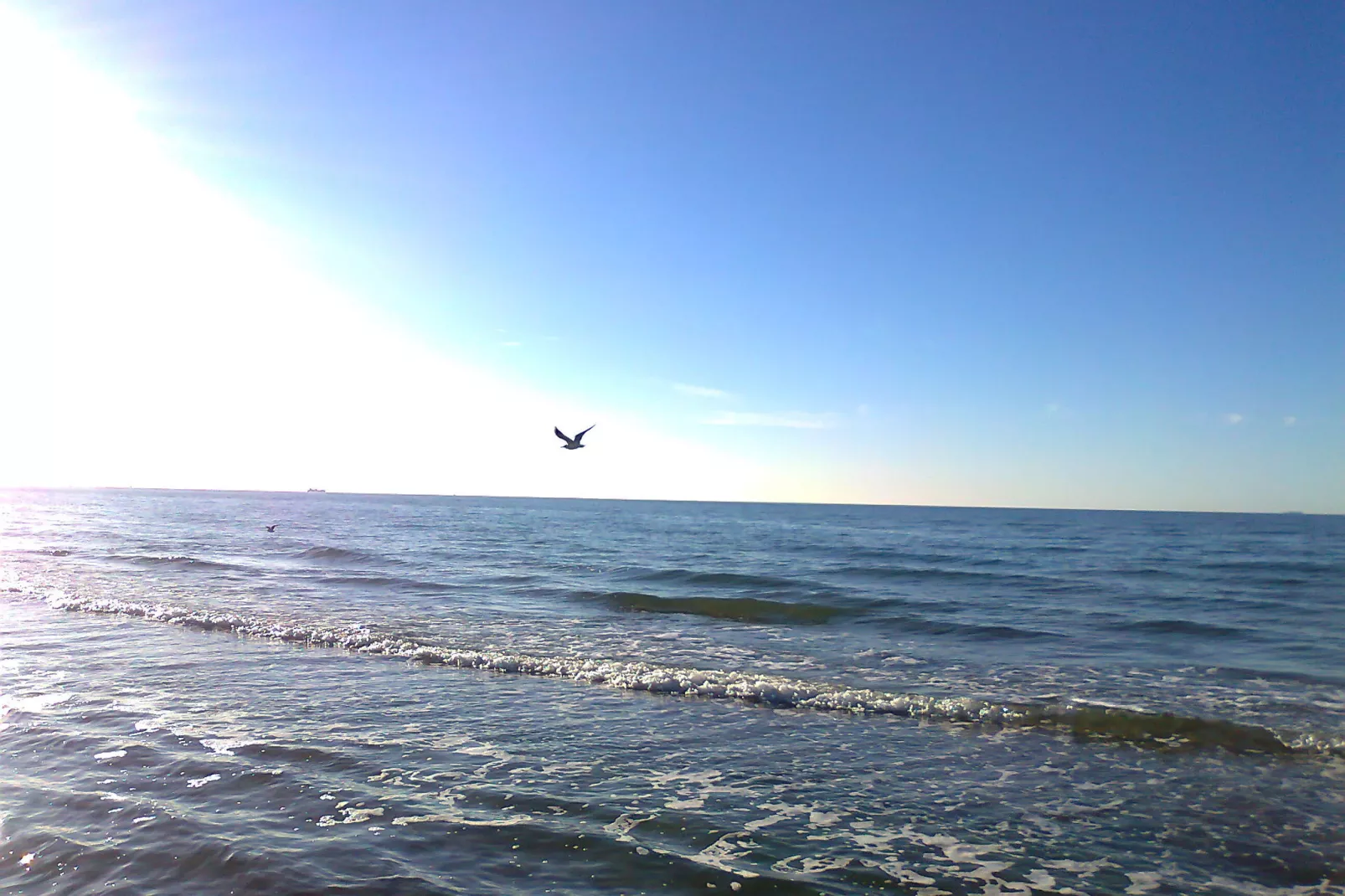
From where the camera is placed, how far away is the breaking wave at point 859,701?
11844 millimetres

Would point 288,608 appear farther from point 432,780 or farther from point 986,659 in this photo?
point 986,659

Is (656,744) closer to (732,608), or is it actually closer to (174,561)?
(732,608)

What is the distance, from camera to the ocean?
7.08 meters

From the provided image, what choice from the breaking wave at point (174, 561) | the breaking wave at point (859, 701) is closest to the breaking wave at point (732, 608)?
the breaking wave at point (859, 701)

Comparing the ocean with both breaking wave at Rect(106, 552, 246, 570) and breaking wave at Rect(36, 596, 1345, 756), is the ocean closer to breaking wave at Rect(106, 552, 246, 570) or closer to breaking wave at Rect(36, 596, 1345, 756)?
breaking wave at Rect(36, 596, 1345, 756)

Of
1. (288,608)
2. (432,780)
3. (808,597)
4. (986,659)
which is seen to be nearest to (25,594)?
(288,608)

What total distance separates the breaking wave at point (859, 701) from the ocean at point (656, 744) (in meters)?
0.08

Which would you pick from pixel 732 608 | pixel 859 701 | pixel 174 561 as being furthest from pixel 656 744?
pixel 174 561

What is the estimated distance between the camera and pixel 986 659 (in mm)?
17312

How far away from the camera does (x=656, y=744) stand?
10.6 m

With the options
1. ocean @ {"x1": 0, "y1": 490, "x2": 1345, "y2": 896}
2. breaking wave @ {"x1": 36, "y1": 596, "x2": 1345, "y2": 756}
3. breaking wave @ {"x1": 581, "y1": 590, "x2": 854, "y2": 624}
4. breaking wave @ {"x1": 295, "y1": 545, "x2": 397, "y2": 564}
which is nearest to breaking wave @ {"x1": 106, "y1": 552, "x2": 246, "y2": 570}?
breaking wave @ {"x1": 295, "y1": 545, "x2": 397, "y2": 564}

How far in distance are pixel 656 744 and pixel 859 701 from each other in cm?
446

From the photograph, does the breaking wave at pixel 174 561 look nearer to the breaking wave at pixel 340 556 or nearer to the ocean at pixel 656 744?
the breaking wave at pixel 340 556

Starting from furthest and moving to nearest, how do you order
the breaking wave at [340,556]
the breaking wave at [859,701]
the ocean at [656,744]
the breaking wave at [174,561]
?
the breaking wave at [340,556] → the breaking wave at [174,561] → the breaking wave at [859,701] → the ocean at [656,744]
